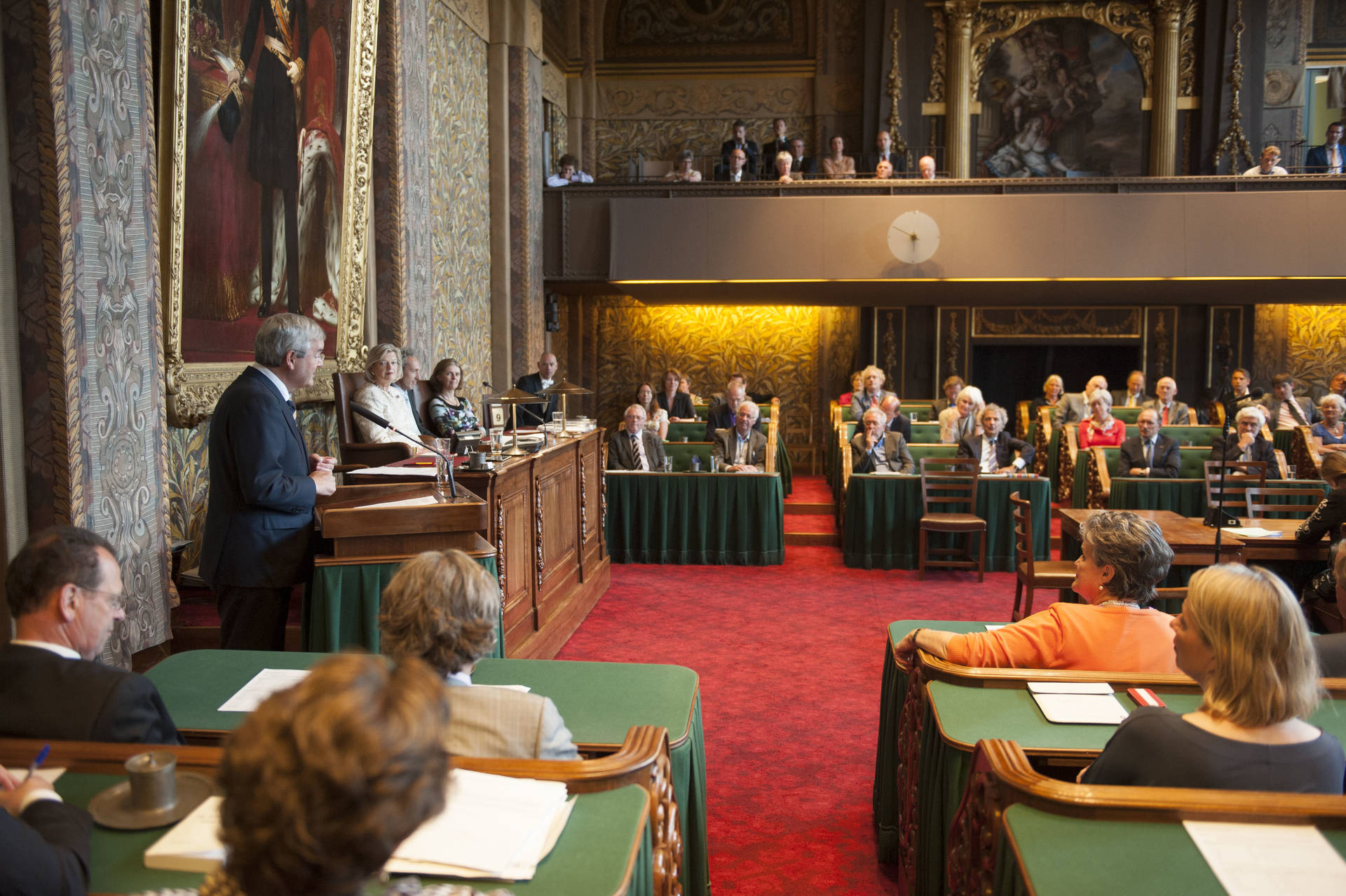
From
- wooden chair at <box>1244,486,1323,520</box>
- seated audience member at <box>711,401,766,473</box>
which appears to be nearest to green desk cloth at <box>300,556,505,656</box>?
seated audience member at <box>711,401,766,473</box>

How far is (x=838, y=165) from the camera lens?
12070 mm

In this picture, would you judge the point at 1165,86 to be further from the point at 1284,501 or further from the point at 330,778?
the point at 330,778

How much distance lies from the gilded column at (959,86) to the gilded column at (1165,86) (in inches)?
87.3

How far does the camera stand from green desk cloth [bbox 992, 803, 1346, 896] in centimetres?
150

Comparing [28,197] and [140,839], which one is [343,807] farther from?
[28,197]

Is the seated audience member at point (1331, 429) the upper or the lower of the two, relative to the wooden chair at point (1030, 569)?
upper

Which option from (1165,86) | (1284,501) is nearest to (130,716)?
(1284,501)

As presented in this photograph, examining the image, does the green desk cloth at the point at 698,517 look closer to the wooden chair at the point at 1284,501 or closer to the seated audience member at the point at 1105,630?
the wooden chair at the point at 1284,501

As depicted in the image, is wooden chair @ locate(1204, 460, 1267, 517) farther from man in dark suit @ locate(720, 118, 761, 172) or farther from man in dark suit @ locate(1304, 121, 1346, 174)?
man in dark suit @ locate(720, 118, 761, 172)

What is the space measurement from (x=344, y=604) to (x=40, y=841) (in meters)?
2.19

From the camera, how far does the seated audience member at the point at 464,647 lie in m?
1.82

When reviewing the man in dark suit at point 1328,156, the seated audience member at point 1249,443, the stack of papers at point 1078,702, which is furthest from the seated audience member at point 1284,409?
the stack of papers at point 1078,702

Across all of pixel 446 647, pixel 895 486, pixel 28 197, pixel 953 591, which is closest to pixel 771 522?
pixel 895 486

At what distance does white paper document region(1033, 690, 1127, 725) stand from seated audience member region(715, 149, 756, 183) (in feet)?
31.2
